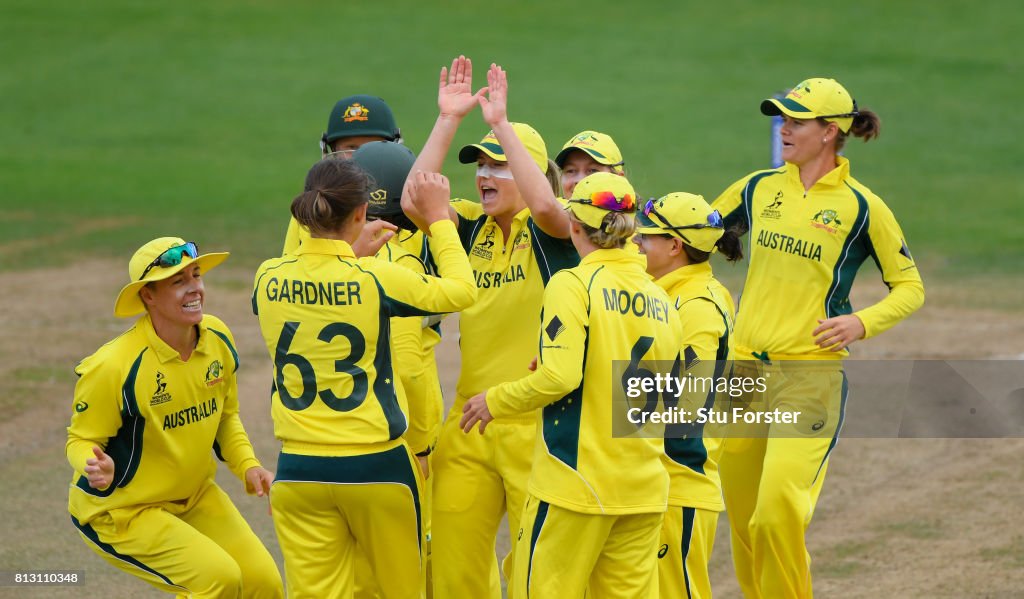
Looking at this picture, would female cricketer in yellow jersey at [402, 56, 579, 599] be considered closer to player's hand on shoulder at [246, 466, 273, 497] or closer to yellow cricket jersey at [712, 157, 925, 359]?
player's hand on shoulder at [246, 466, 273, 497]

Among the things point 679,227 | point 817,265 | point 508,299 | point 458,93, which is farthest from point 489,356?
point 817,265

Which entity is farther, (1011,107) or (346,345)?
(1011,107)

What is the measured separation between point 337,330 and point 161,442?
3.67ft

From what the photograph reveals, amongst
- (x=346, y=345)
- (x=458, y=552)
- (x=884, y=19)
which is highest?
(x=884, y=19)

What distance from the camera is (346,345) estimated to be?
17.9 feet

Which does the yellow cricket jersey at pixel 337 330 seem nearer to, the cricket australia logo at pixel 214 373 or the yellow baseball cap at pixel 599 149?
the cricket australia logo at pixel 214 373

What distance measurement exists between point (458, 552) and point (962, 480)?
15.5 feet

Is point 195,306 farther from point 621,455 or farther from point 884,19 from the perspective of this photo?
point 884,19

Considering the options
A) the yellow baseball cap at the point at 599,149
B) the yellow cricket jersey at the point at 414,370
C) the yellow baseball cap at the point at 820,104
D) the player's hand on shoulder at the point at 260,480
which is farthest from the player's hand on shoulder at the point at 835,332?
the player's hand on shoulder at the point at 260,480

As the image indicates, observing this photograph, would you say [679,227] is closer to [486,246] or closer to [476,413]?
[486,246]

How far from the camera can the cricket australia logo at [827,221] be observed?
704cm

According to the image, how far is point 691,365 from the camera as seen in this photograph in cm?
619

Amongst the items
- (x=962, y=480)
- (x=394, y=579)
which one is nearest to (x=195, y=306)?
(x=394, y=579)

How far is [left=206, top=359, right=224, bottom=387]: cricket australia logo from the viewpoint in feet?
20.2
